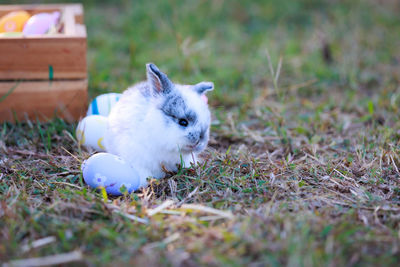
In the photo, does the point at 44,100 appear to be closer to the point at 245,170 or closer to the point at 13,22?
the point at 13,22

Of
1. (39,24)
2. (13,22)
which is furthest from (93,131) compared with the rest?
(13,22)

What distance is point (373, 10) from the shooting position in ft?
23.6

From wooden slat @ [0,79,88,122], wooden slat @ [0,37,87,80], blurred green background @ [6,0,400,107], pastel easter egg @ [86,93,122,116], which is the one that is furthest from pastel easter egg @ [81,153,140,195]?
blurred green background @ [6,0,400,107]

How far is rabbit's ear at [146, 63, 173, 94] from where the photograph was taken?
9.05ft

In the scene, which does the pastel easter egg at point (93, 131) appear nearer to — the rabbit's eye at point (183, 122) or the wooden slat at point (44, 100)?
the wooden slat at point (44, 100)

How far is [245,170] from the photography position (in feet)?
9.91

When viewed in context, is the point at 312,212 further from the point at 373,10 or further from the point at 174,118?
the point at 373,10

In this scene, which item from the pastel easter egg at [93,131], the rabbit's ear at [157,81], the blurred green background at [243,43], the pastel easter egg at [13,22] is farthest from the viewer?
the blurred green background at [243,43]

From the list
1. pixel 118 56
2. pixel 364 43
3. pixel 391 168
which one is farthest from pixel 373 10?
pixel 391 168

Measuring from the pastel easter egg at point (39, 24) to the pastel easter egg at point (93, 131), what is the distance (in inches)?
43.2

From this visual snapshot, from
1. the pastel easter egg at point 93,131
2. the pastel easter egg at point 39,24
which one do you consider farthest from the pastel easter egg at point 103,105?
the pastel easter egg at point 39,24

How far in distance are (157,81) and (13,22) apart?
189 cm

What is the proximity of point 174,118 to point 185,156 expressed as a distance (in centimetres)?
33

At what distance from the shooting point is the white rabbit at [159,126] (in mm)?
2742
